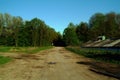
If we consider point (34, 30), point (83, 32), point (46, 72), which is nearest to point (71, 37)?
point (83, 32)

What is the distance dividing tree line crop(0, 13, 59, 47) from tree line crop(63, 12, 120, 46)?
21.6 metres

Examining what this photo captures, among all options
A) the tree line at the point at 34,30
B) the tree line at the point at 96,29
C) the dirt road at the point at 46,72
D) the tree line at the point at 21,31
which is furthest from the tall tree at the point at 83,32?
the dirt road at the point at 46,72

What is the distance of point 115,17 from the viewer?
432 ft

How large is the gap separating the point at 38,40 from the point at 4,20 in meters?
21.0

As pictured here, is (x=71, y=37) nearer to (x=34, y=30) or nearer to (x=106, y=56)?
(x=34, y=30)

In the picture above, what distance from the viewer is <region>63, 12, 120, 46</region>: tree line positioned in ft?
420

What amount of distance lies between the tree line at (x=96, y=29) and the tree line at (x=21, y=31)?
2162cm

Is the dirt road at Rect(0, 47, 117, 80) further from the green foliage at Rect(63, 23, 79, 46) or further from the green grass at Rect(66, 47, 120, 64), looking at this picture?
the green foliage at Rect(63, 23, 79, 46)

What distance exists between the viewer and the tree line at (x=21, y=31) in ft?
390

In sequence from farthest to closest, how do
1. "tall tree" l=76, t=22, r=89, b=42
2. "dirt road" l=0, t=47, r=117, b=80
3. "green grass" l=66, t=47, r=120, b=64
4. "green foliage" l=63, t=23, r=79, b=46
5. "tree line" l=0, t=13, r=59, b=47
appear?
"tall tree" l=76, t=22, r=89, b=42 < "green foliage" l=63, t=23, r=79, b=46 < "tree line" l=0, t=13, r=59, b=47 < "green grass" l=66, t=47, r=120, b=64 < "dirt road" l=0, t=47, r=117, b=80

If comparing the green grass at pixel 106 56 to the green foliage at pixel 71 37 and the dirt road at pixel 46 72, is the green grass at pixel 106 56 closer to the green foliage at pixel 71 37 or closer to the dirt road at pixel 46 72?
the dirt road at pixel 46 72

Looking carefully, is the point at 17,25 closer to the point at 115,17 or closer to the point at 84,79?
the point at 115,17

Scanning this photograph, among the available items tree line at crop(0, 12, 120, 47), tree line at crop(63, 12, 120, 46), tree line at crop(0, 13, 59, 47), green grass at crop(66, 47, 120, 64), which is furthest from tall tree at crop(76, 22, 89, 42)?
green grass at crop(66, 47, 120, 64)

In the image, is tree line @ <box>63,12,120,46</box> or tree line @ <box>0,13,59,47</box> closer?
tree line @ <box>0,13,59,47</box>
